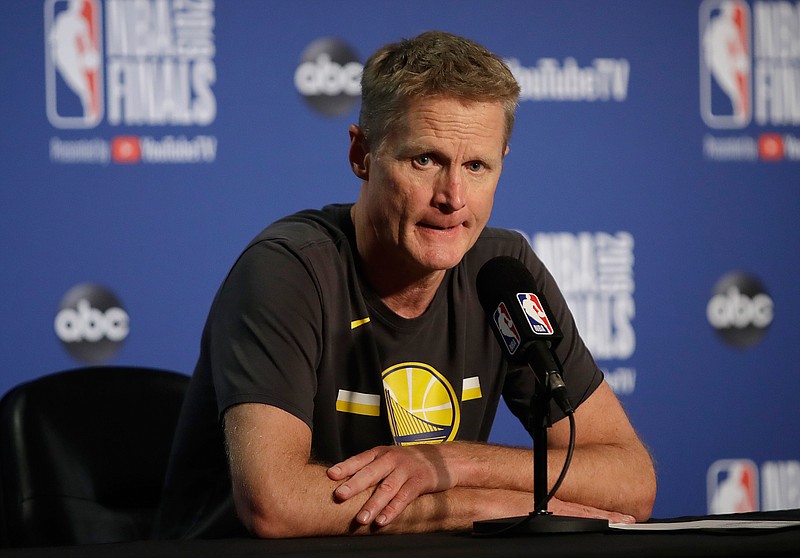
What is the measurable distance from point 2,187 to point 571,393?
1.82 meters

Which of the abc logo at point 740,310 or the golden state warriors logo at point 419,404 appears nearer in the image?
the golden state warriors logo at point 419,404

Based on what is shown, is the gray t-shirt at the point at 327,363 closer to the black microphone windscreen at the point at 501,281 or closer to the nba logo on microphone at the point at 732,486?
the black microphone windscreen at the point at 501,281

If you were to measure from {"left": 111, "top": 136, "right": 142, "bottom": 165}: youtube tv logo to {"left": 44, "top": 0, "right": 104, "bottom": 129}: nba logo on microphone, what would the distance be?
84mm

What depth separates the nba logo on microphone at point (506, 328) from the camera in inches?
53.2

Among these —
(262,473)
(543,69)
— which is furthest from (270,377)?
(543,69)

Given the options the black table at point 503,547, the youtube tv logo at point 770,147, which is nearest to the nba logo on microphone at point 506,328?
the black table at point 503,547

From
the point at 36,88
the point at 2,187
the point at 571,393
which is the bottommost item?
the point at 571,393

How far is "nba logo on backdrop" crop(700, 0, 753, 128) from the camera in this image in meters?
3.41

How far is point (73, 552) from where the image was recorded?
128 cm

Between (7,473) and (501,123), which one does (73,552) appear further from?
(501,123)

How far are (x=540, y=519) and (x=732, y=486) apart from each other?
2308 millimetres

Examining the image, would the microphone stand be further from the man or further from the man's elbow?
the man's elbow

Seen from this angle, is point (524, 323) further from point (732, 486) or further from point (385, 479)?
point (732, 486)

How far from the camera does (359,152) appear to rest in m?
2.01
